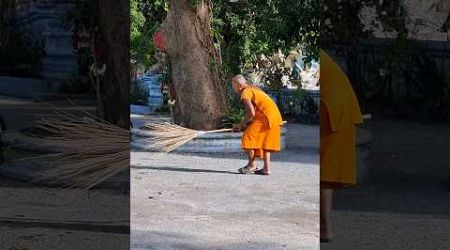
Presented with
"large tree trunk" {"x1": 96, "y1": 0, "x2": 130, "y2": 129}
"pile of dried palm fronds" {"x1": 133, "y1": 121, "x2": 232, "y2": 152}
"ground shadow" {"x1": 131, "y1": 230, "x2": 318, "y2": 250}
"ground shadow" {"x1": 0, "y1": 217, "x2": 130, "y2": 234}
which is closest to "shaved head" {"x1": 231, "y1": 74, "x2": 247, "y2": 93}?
"pile of dried palm fronds" {"x1": 133, "y1": 121, "x2": 232, "y2": 152}

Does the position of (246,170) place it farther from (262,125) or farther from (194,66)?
(194,66)

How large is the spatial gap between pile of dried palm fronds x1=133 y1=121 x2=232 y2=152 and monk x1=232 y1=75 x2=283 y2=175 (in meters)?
0.09

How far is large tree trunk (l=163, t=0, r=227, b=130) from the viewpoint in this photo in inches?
98.2

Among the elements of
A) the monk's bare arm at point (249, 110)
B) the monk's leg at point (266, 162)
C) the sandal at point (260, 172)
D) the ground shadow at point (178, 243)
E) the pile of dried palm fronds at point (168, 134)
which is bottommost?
the ground shadow at point (178, 243)

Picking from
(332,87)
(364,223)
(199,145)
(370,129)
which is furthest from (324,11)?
(364,223)

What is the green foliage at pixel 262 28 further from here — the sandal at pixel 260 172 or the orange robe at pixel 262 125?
the sandal at pixel 260 172

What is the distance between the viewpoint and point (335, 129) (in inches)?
99.0

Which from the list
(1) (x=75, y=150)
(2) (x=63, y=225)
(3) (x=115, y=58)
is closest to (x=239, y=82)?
(3) (x=115, y=58)

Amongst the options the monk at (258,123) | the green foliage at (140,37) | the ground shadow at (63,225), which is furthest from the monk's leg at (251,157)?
the ground shadow at (63,225)

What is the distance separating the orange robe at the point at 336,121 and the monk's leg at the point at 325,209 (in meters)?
0.03

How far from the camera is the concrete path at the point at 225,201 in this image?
2506mm

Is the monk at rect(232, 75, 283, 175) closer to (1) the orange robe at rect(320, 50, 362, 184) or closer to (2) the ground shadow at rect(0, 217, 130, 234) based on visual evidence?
(1) the orange robe at rect(320, 50, 362, 184)

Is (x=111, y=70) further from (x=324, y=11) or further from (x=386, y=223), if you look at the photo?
(x=386, y=223)

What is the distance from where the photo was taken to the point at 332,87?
2.50 meters
